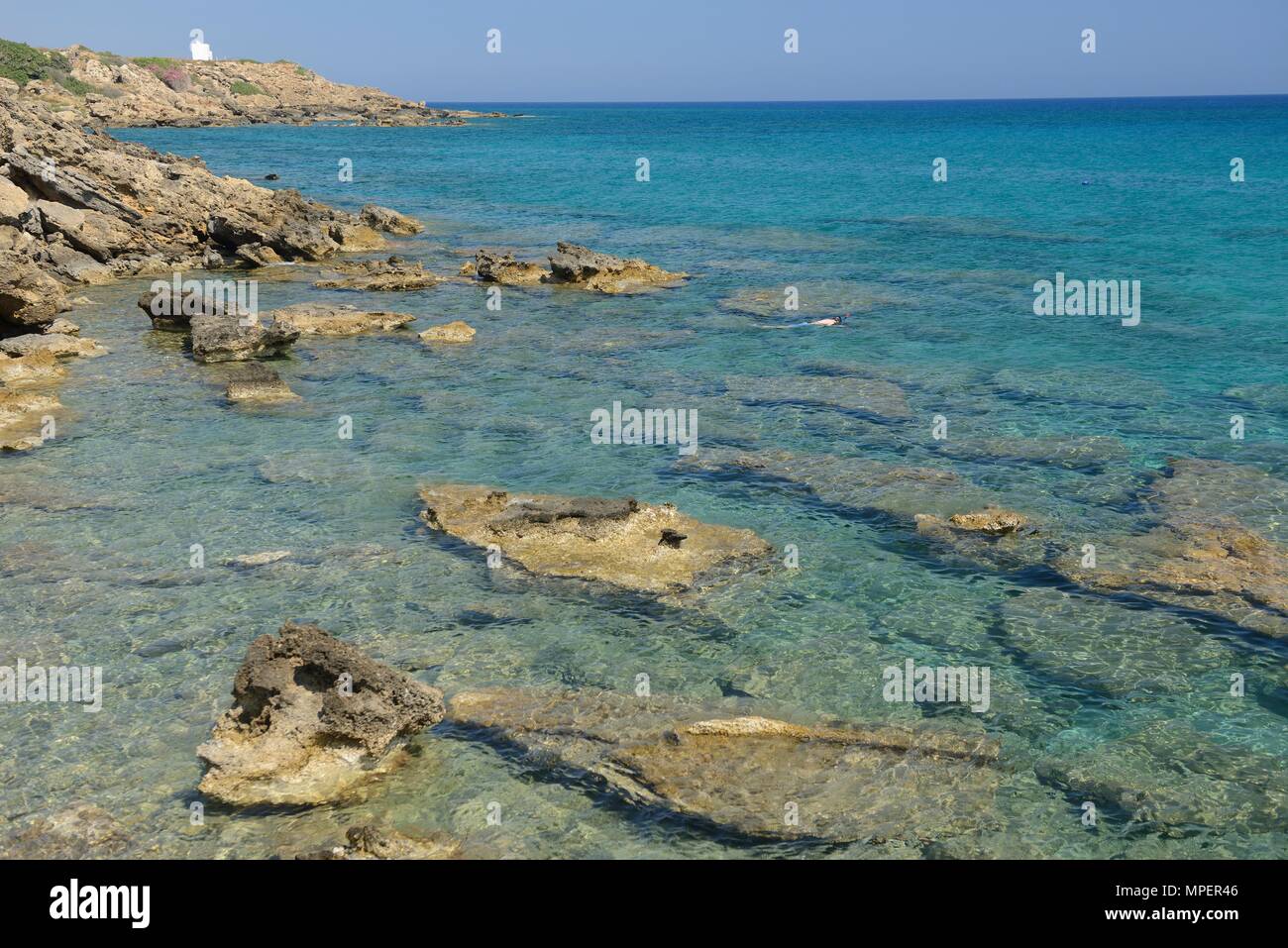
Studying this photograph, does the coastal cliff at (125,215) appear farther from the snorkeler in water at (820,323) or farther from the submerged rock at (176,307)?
the snorkeler in water at (820,323)

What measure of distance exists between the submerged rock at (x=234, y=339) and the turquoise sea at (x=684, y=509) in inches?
23.0

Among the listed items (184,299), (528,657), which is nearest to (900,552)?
(528,657)

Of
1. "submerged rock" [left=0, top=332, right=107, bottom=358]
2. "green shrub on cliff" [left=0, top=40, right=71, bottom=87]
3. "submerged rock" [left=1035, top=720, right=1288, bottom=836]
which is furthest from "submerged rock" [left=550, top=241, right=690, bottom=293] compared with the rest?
"green shrub on cliff" [left=0, top=40, right=71, bottom=87]

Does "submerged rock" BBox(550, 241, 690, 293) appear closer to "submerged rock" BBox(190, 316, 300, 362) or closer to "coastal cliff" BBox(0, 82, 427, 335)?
"coastal cliff" BBox(0, 82, 427, 335)

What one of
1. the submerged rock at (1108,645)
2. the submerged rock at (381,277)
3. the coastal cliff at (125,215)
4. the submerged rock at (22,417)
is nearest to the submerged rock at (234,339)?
the submerged rock at (22,417)

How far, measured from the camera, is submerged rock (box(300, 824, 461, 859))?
7875mm

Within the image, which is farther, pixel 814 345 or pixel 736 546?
pixel 814 345

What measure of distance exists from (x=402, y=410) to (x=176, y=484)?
5.03 m

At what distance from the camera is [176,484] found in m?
16.1

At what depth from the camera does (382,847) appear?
7895 mm

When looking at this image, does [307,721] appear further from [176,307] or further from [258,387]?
[176,307]

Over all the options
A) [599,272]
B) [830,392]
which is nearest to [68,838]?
[830,392]

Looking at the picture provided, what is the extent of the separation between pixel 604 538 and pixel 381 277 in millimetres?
21496

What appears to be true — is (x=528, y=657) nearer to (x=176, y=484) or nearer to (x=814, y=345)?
(x=176, y=484)
